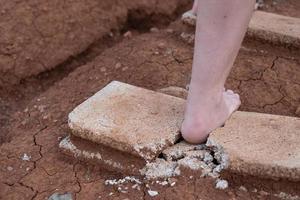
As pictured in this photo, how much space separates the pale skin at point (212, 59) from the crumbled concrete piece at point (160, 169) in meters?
0.11

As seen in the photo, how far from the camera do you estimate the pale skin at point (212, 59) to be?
62.2 inches

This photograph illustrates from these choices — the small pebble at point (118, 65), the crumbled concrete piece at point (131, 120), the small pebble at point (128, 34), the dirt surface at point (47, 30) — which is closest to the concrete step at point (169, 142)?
the crumbled concrete piece at point (131, 120)

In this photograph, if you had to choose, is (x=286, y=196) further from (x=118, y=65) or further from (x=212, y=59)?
(x=118, y=65)

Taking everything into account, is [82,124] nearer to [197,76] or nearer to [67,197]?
[67,197]

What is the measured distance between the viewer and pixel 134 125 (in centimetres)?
182

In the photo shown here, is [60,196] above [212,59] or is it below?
below

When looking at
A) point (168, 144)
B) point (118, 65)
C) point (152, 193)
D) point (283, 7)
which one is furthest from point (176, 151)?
point (283, 7)

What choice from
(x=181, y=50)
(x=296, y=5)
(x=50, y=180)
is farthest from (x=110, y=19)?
(x=50, y=180)

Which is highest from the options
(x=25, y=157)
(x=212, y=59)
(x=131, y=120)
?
(x=212, y=59)

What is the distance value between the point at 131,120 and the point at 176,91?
1.14ft

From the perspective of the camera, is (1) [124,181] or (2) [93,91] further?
(2) [93,91]

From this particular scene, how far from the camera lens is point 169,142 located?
70.0 inches

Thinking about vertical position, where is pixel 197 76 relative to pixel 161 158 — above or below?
above

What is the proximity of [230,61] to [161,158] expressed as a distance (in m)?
0.38
